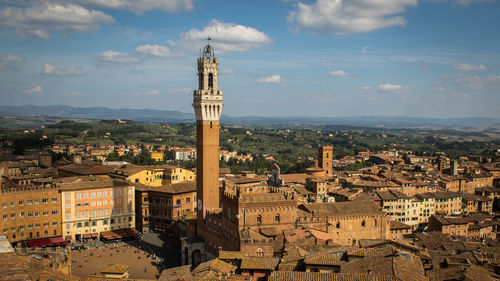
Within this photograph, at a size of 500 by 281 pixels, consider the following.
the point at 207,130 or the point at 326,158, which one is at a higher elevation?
the point at 207,130

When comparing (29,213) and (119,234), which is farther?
(119,234)

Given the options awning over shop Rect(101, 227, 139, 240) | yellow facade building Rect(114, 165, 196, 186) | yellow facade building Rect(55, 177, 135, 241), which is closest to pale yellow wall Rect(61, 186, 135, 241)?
yellow facade building Rect(55, 177, 135, 241)

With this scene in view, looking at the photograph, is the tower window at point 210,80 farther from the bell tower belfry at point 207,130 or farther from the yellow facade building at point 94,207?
the yellow facade building at point 94,207

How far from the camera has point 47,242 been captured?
55156mm

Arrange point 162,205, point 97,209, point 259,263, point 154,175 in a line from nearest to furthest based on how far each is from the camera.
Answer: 1. point 259,263
2. point 97,209
3. point 162,205
4. point 154,175

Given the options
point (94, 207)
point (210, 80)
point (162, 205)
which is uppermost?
point (210, 80)

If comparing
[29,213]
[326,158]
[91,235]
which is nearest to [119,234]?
[91,235]

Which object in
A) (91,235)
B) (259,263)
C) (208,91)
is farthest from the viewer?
(91,235)

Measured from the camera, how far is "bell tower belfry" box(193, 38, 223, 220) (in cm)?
5338

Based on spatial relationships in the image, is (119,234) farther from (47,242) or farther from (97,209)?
(47,242)

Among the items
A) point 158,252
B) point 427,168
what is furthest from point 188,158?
point 158,252

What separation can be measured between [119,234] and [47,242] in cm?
948

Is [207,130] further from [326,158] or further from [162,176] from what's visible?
[326,158]

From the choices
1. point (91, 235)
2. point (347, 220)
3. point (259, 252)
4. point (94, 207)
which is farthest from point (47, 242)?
point (347, 220)
